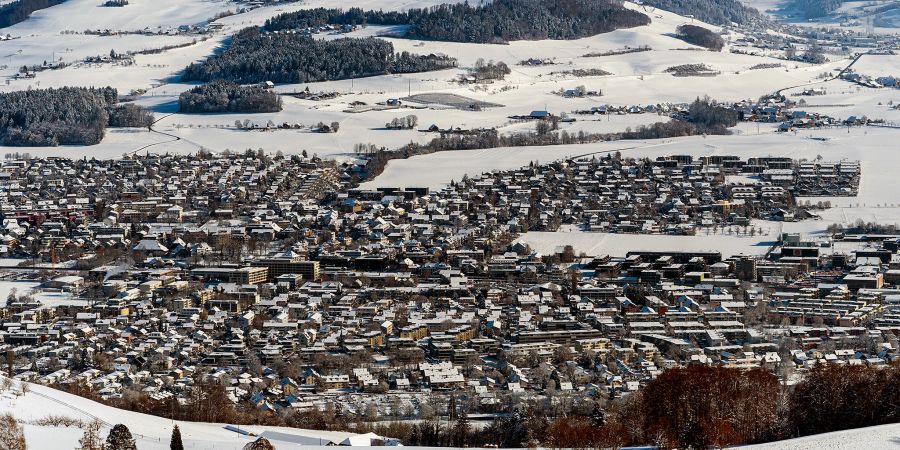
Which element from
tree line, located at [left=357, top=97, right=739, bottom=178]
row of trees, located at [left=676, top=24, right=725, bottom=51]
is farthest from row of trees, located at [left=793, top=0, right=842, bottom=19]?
tree line, located at [left=357, top=97, right=739, bottom=178]

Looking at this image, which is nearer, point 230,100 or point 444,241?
point 444,241

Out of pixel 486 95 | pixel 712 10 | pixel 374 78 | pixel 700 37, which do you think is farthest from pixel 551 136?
pixel 712 10

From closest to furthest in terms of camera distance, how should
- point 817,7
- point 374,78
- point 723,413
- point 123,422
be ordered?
point 723,413
point 123,422
point 374,78
point 817,7

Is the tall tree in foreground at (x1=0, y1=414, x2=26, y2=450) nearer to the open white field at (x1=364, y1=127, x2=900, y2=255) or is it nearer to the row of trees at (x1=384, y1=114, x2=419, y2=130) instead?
the open white field at (x1=364, y1=127, x2=900, y2=255)

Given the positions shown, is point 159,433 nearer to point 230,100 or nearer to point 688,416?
point 688,416

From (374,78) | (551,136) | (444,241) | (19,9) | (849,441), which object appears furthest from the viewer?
(19,9)

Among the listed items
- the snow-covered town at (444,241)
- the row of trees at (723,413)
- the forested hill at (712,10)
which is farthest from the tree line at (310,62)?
the row of trees at (723,413)
